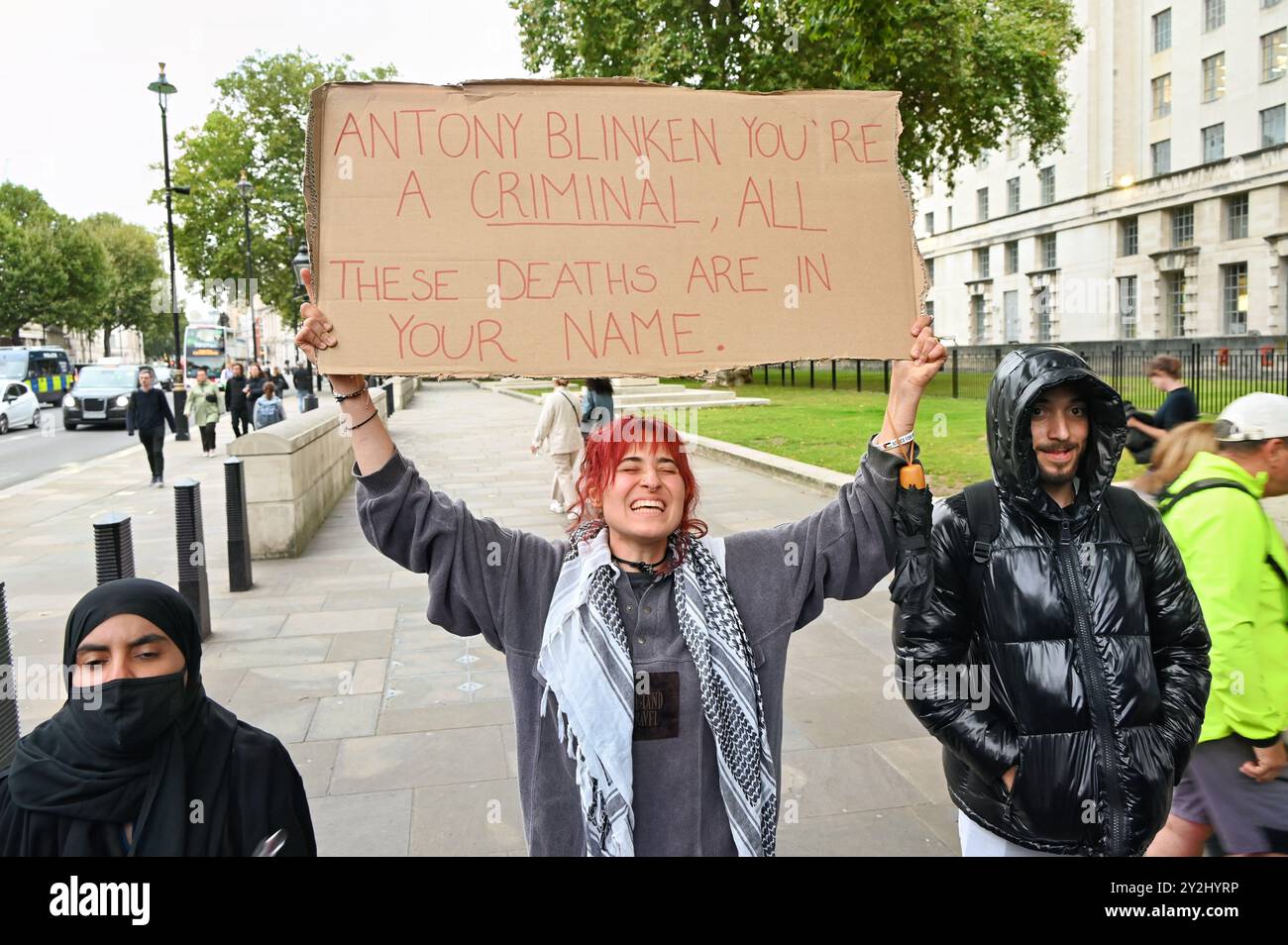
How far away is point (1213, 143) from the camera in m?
41.3

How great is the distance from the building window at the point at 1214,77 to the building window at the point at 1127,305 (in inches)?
328

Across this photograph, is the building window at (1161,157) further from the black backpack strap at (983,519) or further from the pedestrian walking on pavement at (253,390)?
the black backpack strap at (983,519)

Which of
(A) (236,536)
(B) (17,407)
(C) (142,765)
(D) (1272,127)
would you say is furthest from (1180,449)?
(D) (1272,127)

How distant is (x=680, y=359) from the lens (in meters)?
2.03

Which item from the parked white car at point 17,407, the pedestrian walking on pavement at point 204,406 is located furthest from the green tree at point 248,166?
the pedestrian walking on pavement at point 204,406

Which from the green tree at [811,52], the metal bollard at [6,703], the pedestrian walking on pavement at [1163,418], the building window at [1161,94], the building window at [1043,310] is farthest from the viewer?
the building window at [1043,310]

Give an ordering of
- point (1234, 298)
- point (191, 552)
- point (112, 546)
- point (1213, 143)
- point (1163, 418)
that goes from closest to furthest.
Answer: point (112, 546), point (191, 552), point (1163, 418), point (1234, 298), point (1213, 143)

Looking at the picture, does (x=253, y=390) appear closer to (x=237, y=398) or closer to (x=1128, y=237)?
(x=237, y=398)

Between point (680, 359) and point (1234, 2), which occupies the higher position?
point (1234, 2)

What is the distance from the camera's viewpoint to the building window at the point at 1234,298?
40.0m

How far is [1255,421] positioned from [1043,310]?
53136 millimetres

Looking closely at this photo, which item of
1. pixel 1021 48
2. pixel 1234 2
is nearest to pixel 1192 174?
pixel 1234 2

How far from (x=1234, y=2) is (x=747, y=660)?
158ft
